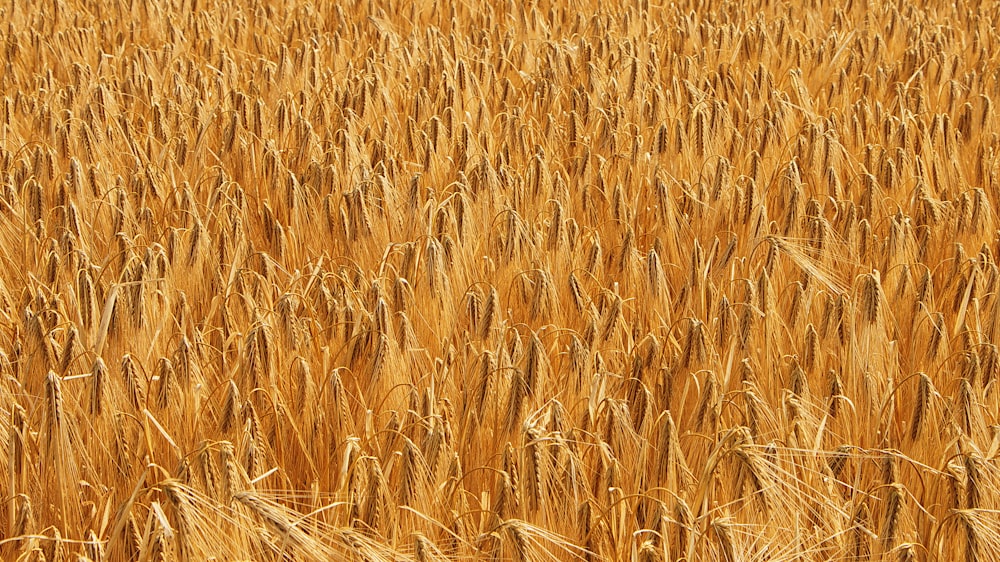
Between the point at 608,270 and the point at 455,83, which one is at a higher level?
the point at 455,83

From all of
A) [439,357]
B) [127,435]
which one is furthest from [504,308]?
[127,435]

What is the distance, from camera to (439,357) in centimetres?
155

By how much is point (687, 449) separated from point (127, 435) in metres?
0.65

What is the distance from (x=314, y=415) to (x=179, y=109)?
1.18 metres

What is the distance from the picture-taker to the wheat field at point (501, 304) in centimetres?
117

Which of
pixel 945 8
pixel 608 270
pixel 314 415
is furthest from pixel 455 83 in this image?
pixel 945 8

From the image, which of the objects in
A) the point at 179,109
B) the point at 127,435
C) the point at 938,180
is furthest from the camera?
the point at 179,109

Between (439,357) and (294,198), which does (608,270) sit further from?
(294,198)

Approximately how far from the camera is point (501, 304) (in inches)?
65.1

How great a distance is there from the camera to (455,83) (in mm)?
2418

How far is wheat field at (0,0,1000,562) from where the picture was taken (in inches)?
45.9

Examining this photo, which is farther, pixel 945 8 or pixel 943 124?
pixel 945 8

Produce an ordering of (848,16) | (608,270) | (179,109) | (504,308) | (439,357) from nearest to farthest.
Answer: (439,357), (504,308), (608,270), (179,109), (848,16)

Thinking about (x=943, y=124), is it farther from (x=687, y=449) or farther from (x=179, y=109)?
(x=179, y=109)
